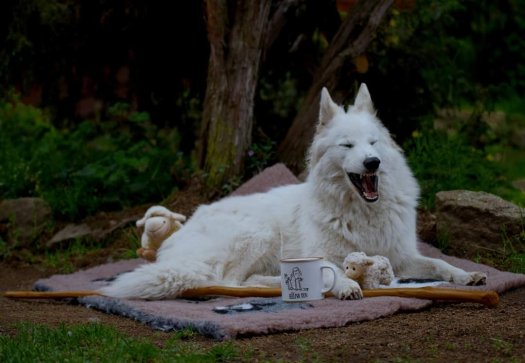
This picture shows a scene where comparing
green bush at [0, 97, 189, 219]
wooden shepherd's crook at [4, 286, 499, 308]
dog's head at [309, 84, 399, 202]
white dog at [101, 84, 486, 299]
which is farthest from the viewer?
green bush at [0, 97, 189, 219]

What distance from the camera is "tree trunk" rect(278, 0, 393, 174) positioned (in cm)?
734

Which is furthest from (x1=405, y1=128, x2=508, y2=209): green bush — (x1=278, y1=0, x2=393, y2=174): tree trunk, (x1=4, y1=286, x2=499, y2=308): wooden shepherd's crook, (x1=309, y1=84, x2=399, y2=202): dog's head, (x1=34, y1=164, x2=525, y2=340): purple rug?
(x1=4, y1=286, x2=499, y2=308): wooden shepherd's crook

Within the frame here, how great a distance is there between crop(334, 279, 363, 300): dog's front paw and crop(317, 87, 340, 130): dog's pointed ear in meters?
1.24

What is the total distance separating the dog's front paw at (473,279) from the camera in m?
4.77

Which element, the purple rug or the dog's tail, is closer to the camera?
the purple rug

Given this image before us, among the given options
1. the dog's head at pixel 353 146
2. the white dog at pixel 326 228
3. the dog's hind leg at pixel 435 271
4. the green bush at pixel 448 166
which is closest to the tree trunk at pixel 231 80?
the green bush at pixel 448 166

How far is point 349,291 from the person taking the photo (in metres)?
4.52

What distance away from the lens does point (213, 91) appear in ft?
24.3

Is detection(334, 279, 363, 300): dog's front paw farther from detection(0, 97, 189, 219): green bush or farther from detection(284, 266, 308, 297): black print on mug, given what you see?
detection(0, 97, 189, 219): green bush

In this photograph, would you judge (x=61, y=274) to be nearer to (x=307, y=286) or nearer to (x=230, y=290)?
(x=230, y=290)

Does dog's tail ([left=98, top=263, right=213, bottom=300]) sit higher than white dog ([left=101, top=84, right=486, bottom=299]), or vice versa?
white dog ([left=101, top=84, right=486, bottom=299])

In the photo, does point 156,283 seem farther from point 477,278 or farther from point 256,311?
point 477,278

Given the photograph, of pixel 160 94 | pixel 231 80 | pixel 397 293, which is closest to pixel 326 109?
pixel 397 293

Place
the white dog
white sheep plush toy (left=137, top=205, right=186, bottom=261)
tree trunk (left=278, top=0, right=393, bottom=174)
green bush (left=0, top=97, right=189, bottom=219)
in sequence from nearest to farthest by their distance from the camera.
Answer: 1. the white dog
2. white sheep plush toy (left=137, top=205, right=186, bottom=261)
3. tree trunk (left=278, top=0, right=393, bottom=174)
4. green bush (left=0, top=97, right=189, bottom=219)
